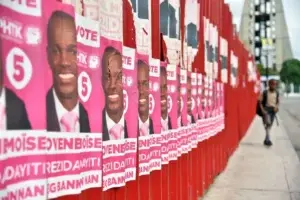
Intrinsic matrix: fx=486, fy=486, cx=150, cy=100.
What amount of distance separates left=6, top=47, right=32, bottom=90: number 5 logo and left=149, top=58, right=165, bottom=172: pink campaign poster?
6.03 ft

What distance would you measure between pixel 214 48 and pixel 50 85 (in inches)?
204

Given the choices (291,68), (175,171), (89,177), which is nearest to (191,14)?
(175,171)

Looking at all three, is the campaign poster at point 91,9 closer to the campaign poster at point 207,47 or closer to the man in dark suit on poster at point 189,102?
the man in dark suit on poster at point 189,102

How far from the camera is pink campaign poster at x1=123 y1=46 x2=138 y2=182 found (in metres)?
3.10

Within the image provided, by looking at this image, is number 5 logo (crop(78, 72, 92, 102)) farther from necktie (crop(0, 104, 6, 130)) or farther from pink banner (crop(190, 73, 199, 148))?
pink banner (crop(190, 73, 199, 148))

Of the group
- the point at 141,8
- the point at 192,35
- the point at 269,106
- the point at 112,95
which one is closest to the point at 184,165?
the point at 192,35

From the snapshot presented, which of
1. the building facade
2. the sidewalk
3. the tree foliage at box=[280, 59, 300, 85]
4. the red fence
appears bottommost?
the sidewalk

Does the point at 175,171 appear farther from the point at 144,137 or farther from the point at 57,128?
the point at 57,128

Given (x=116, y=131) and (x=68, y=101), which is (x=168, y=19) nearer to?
(x=116, y=131)

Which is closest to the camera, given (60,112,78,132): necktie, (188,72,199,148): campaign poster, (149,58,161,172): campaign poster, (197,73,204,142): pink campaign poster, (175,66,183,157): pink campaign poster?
(60,112,78,132): necktie

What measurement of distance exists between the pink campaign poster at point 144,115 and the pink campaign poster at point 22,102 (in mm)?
1483

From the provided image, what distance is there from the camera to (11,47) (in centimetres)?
178

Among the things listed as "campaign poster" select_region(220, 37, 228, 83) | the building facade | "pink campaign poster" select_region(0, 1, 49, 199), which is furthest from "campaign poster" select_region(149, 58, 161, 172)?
the building facade

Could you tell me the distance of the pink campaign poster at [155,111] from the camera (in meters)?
3.68
